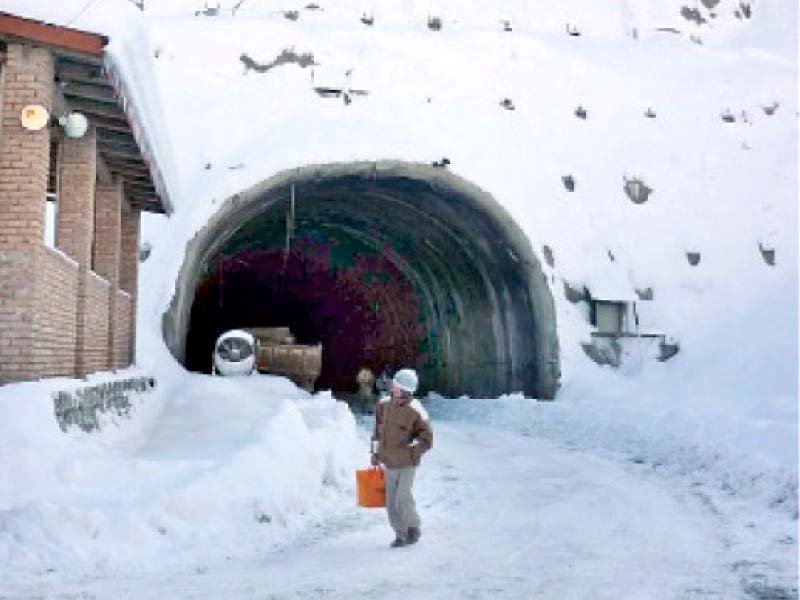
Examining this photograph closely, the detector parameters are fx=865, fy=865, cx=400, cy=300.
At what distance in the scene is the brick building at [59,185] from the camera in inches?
314

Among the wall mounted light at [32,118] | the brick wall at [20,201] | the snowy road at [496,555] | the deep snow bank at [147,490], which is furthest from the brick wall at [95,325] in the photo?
the snowy road at [496,555]

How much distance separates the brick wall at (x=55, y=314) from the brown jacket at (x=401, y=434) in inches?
133

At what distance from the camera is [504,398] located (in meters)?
20.6

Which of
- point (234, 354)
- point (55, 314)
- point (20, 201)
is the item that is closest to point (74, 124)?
point (20, 201)

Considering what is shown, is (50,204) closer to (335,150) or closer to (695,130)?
(335,150)

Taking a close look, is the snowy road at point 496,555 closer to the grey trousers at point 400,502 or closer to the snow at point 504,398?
the snow at point 504,398

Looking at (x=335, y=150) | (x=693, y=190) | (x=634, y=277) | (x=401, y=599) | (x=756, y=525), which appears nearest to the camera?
(x=401, y=599)

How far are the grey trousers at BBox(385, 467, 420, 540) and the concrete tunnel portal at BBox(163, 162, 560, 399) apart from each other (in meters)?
11.8

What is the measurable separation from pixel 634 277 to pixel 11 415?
18.5 m

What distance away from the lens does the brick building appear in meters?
7.98

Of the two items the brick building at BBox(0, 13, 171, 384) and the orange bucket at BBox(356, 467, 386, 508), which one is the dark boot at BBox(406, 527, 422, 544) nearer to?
the orange bucket at BBox(356, 467, 386, 508)

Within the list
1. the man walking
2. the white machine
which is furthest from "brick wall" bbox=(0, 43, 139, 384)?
the white machine

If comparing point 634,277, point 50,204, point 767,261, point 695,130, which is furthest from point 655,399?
point 50,204

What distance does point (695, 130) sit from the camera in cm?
2627
